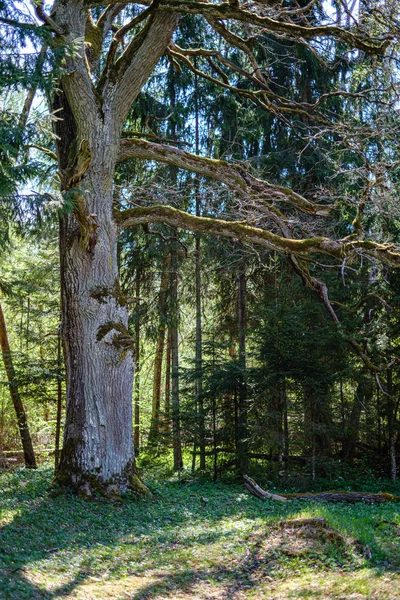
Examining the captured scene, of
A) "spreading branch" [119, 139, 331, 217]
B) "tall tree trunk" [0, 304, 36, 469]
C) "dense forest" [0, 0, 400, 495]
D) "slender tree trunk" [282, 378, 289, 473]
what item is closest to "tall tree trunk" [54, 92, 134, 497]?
"dense forest" [0, 0, 400, 495]

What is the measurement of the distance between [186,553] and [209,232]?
5082mm

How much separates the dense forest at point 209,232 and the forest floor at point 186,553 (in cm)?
103

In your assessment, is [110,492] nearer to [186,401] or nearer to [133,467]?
[133,467]

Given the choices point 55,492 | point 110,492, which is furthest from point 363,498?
point 55,492

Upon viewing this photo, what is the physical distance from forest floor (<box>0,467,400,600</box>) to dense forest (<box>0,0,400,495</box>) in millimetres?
1029

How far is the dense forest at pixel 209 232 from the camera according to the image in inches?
323

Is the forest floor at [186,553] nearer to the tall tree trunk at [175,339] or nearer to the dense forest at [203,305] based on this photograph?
the dense forest at [203,305]

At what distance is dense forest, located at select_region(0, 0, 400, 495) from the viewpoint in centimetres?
820

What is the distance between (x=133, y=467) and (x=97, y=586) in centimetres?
375

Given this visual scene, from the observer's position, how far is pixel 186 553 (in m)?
6.18

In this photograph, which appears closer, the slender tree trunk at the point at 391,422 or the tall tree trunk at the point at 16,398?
the slender tree trunk at the point at 391,422

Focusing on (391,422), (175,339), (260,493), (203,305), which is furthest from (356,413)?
(203,305)

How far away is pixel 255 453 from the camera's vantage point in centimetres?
1298

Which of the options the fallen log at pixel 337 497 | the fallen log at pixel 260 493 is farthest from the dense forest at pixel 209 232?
the fallen log at pixel 337 497
